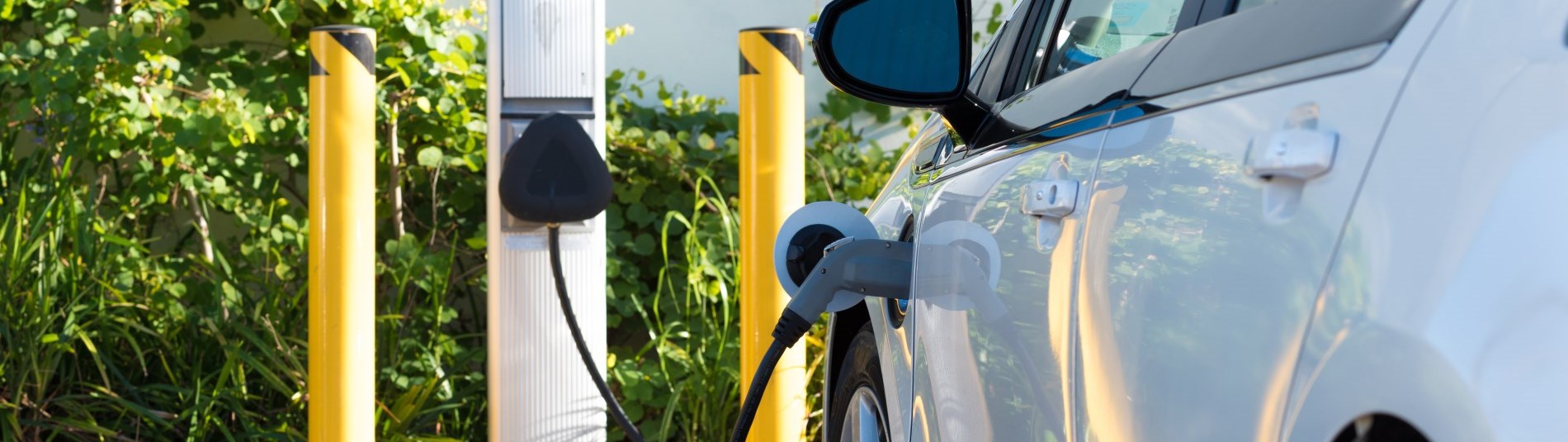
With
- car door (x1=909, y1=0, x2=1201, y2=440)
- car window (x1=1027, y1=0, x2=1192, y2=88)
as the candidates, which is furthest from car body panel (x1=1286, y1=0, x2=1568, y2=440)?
car window (x1=1027, y1=0, x2=1192, y2=88)

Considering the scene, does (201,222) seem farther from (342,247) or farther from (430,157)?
(342,247)

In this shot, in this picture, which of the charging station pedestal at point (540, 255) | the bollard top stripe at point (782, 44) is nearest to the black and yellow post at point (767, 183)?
the bollard top stripe at point (782, 44)

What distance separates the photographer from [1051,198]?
122 centimetres

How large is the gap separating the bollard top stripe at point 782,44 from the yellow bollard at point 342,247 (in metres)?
0.88

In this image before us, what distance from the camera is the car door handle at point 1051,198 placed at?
118 cm

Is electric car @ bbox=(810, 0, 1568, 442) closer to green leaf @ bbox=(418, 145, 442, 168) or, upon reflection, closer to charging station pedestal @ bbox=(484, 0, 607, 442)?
charging station pedestal @ bbox=(484, 0, 607, 442)

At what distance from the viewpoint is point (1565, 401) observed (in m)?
0.62

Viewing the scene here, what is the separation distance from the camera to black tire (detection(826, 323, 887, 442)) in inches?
80.0

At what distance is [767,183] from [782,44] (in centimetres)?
34

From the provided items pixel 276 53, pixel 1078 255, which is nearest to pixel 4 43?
pixel 276 53

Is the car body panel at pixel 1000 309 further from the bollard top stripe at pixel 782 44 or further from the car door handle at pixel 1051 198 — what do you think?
the bollard top stripe at pixel 782 44

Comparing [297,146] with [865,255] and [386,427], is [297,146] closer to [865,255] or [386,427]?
[386,427]

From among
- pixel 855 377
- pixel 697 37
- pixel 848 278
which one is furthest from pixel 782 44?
pixel 697 37

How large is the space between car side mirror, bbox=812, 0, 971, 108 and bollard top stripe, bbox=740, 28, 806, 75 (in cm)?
152
